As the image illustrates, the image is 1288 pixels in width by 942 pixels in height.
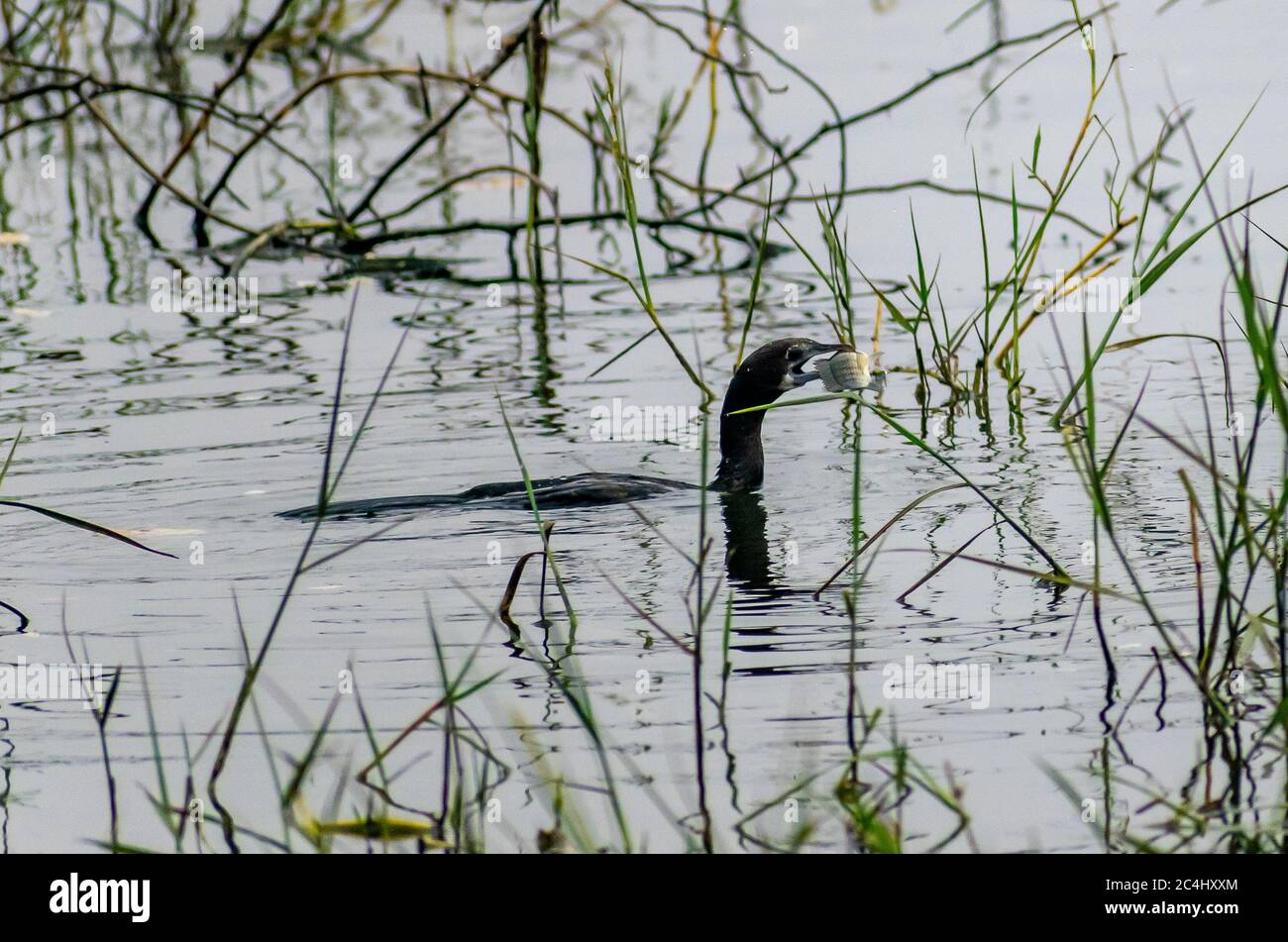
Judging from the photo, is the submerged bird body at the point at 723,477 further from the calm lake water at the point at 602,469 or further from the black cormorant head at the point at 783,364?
the calm lake water at the point at 602,469

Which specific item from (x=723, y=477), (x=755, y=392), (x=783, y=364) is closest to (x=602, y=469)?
(x=723, y=477)

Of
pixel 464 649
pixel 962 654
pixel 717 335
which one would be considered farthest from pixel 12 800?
pixel 717 335

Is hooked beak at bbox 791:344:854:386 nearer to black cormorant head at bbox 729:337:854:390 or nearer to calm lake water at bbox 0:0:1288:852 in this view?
black cormorant head at bbox 729:337:854:390

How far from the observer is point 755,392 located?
848 cm

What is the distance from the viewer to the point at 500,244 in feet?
45.1

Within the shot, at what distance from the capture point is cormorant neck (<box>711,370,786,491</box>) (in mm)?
8508

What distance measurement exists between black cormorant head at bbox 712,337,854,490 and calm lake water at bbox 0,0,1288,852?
0.17m

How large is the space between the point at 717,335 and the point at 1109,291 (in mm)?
2381

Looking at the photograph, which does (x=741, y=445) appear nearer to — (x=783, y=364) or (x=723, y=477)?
(x=723, y=477)

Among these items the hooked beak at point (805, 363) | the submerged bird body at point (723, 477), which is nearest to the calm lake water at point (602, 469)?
the submerged bird body at point (723, 477)

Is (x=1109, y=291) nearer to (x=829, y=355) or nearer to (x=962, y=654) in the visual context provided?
(x=829, y=355)

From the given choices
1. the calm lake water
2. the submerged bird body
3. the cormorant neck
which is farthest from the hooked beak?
the calm lake water

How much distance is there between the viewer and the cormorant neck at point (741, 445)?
8508 millimetres

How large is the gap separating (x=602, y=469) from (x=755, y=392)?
871 millimetres
